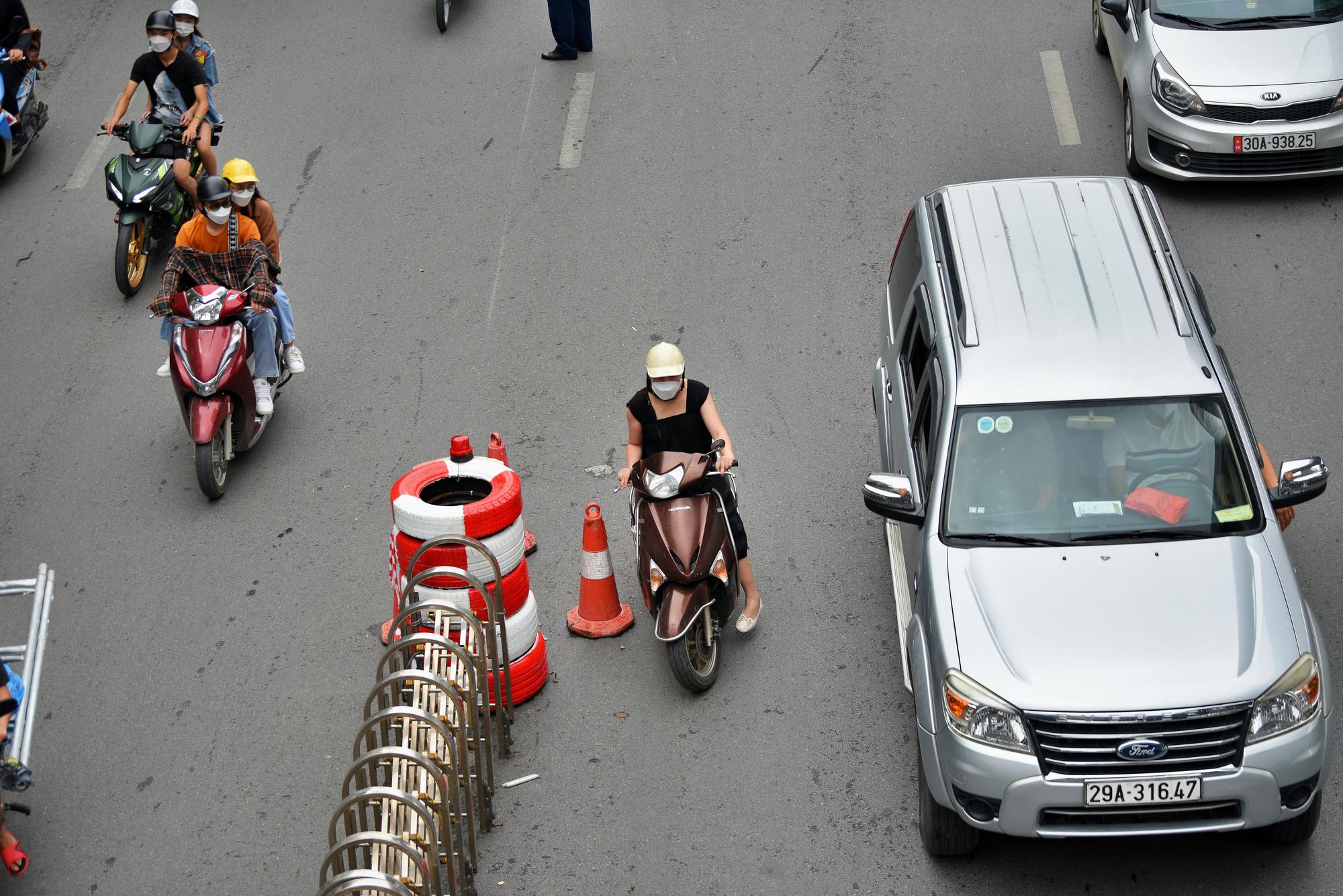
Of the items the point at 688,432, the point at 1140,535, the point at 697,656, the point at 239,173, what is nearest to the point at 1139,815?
the point at 1140,535

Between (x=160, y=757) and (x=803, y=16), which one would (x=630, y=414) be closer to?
(x=160, y=757)

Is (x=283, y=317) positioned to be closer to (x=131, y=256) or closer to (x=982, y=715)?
(x=131, y=256)

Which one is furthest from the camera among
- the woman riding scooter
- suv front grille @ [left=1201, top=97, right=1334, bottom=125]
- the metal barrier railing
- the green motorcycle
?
the green motorcycle

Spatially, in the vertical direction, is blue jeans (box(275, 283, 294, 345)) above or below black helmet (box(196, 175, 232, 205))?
below

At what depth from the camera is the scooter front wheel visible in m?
9.20

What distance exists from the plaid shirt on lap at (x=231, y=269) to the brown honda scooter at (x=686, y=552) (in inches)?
139

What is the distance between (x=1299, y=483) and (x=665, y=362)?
10.3ft

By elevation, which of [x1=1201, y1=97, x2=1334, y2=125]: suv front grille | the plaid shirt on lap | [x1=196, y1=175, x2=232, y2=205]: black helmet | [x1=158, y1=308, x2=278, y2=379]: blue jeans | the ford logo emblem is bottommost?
[x1=158, y1=308, x2=278, y2=379]: blue jeans

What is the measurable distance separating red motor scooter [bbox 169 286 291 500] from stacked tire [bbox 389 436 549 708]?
2363 millimetres

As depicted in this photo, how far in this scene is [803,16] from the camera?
15.6 metres

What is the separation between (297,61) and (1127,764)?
12555 millimetres

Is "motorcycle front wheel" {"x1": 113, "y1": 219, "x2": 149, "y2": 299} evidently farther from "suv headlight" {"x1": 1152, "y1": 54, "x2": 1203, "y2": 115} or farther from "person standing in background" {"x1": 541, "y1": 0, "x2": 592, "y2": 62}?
"suv headlight" {"x1": 1152, "y1": 54, "x2": 1203, "y2": 115}

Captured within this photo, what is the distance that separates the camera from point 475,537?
23.3 ft

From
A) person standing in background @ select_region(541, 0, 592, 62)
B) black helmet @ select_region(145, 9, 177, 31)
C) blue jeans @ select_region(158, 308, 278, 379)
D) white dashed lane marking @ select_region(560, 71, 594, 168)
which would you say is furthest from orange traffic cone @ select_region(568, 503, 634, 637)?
person standing in background @ select_region(541, 0, 592, 62)
